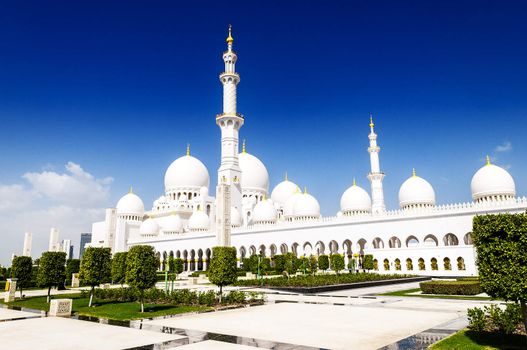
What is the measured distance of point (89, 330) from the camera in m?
10.5

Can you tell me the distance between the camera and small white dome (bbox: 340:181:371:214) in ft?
146

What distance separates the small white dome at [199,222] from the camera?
181 feet

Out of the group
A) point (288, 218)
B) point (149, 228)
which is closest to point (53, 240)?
point (149, 228)

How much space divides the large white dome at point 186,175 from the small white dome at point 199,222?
7.80 m

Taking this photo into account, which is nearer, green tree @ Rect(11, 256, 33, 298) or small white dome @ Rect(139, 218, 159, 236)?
green tree @ Rect(11, 256, 33, 298)

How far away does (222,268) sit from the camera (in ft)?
54.1

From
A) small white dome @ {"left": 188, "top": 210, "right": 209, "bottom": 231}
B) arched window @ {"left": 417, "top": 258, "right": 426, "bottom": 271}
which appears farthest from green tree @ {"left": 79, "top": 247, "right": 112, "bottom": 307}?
small white dome @ {"left": 188, "top": 210, "right": 209, "bottom": 231}

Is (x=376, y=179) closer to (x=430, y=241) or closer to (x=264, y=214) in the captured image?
(x=430, y=241)

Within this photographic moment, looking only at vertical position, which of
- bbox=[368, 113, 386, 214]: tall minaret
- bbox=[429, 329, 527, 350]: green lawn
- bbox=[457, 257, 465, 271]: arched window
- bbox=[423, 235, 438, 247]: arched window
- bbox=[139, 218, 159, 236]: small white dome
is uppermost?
bbox=[368, 113, 386, 214]: tall minaret

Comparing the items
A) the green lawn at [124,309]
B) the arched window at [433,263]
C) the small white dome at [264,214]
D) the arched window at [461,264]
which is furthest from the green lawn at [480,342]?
the small white dome at [264,214]

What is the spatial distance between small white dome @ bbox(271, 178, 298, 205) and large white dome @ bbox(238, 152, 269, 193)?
3357mm

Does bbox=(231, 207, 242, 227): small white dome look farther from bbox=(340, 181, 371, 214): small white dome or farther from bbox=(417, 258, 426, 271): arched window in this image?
bbox=(417, 258, 426, 271): arched window

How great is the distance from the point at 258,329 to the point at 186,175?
2127 inches

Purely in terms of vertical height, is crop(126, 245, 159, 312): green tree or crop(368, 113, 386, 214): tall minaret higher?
crop(368, 113, 386, 214): tall minaret
